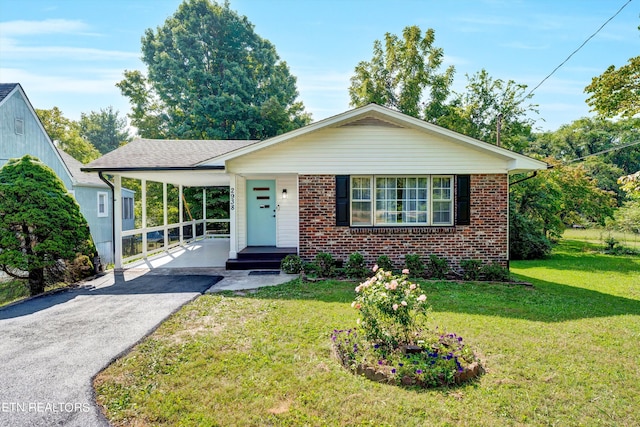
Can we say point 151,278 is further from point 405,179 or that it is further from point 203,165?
point 405,179

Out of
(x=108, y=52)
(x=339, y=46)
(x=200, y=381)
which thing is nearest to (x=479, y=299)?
(x=200, y=381)

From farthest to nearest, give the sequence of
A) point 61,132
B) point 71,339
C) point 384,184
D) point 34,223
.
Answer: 1. point 61,132
2. point 384,184
3. point 34,223
4. point 71,339

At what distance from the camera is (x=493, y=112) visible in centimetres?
2047

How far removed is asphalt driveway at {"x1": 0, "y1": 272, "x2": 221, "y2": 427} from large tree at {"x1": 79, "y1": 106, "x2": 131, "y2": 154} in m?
44.9

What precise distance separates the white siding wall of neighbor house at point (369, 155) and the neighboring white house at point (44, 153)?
24.1ft

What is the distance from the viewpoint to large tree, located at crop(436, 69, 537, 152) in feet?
64.7

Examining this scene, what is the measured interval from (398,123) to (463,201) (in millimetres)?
2613

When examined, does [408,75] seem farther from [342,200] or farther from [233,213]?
[233,213]

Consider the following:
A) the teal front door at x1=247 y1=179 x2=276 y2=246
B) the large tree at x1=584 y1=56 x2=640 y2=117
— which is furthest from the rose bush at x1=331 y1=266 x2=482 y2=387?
the large tree at x1=584 y1=56 x2=640 y2=117

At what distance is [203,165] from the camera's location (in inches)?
353

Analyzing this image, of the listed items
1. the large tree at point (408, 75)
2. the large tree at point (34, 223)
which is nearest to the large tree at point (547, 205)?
the large tree at point (408, 75)

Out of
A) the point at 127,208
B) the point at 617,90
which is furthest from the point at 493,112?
the point at 127,208

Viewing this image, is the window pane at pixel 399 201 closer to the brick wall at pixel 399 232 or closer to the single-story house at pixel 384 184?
the single-story house at pixel 384 184

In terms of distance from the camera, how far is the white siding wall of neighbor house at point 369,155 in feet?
29.6
